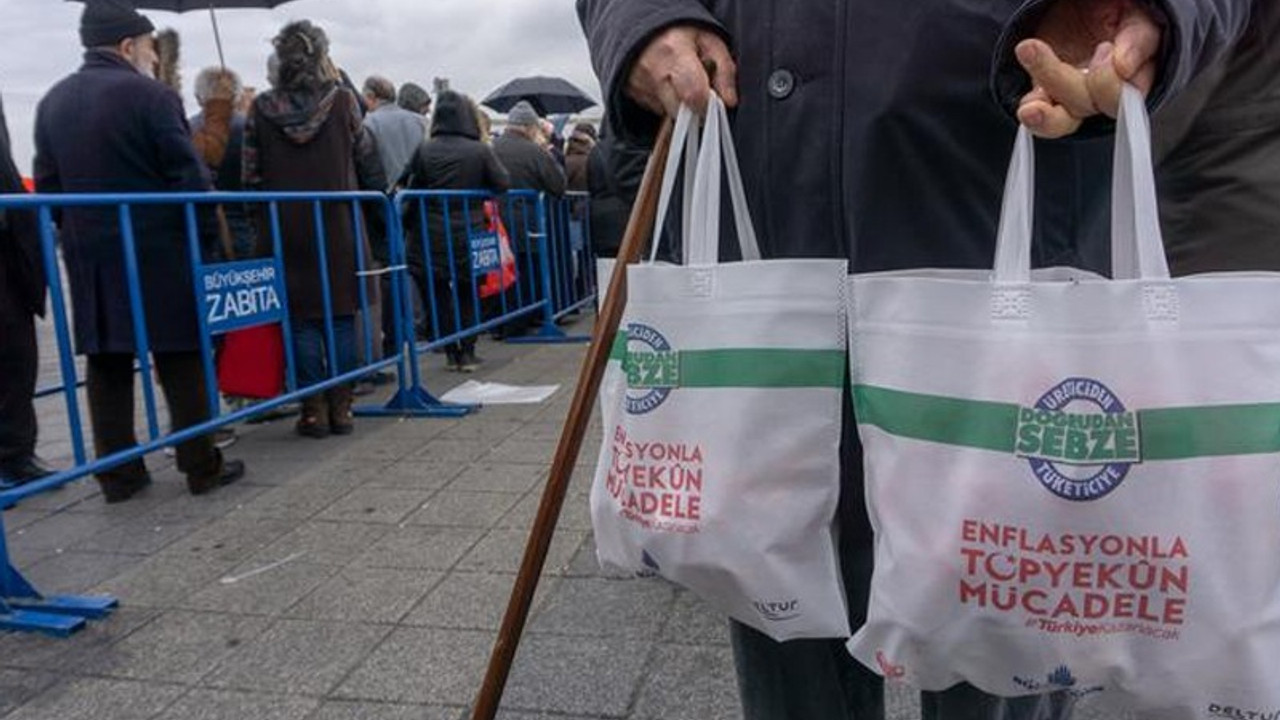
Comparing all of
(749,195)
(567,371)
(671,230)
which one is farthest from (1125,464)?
(567,371)

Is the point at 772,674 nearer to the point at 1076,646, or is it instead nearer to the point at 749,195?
the point at 1076,646

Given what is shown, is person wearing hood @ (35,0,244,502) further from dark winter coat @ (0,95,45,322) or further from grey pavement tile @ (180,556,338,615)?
grey pavement tile @ (180,556,338,615)

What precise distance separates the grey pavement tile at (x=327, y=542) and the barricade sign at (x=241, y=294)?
3.42 feet

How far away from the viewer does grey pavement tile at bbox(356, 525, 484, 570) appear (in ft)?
11.5

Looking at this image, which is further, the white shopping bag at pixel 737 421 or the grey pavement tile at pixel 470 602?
the grey pavement tile at pixel 470 602

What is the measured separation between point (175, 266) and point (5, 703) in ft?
6.84

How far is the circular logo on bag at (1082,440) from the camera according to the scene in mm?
993

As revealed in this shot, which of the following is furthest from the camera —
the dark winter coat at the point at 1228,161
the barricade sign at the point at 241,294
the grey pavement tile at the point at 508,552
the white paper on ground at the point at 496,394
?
the white paper on ground at the point at 496,394

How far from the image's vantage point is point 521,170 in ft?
27.6

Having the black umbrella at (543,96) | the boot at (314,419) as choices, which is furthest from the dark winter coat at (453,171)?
the black umbrella at (543,96)

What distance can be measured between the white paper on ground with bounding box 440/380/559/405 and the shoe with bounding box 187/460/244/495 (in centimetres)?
155

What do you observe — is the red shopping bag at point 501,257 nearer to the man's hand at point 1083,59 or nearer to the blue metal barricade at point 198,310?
the blue metal barricade at point 198,310

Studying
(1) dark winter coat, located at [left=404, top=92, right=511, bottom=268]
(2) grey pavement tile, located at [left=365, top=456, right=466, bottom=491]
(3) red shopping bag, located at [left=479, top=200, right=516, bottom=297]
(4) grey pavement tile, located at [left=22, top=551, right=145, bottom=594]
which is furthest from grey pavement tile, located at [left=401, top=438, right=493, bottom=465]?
(3) red shopping bag, located at [left=479, top=200, right=516, bottom=297]

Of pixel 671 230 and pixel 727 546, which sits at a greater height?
pixel 671 230
